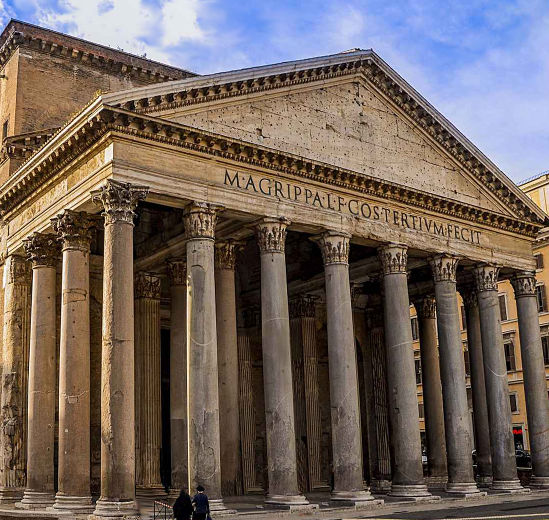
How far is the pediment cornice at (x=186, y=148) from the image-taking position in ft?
51.8

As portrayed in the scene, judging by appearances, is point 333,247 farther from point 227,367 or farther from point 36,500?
point 36,500

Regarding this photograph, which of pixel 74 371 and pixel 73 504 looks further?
pixel 74 371

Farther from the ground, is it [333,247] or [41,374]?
[333,247]

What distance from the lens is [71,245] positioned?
55.7 ft

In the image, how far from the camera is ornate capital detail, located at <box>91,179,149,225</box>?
50.7 ft

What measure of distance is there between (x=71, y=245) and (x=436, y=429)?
14.0 m

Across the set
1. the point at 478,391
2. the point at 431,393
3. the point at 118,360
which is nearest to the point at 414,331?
the point at 431,393

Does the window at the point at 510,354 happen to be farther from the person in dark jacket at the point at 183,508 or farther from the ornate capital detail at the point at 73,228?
the person in dark jacket at the point at 183,508

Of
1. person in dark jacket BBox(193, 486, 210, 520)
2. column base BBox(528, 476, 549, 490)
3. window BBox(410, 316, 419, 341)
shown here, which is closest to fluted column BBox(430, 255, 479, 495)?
column base BBox(528, 476, 549, 490)

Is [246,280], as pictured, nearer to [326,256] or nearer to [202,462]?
[326,256]

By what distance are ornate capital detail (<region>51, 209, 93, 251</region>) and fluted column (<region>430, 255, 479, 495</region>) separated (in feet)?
31.7

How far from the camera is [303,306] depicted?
25375 millimetres

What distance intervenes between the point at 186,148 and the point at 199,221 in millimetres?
1606

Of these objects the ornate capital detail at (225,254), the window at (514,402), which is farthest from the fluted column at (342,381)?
the window at (514,402)
